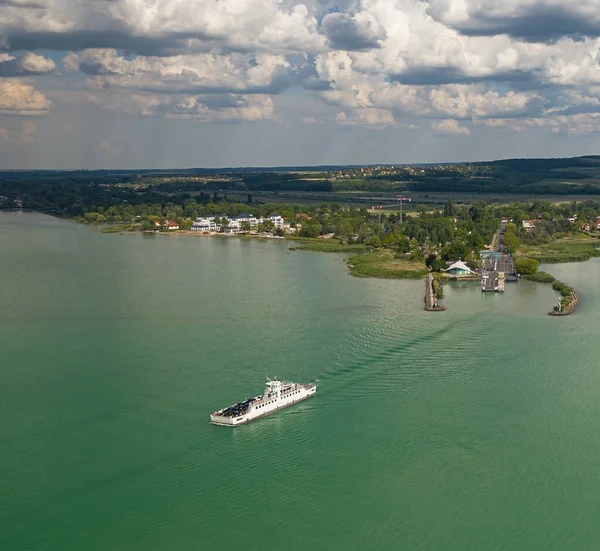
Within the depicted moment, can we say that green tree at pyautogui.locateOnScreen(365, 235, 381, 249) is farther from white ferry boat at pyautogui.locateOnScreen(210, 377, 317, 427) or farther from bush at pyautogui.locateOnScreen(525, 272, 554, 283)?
white ferry boat at pyautogui.locateOnScreen(210, 377, 317, 427)

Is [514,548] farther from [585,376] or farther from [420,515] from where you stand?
[585,376]

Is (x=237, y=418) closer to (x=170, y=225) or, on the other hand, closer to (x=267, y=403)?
(x=267, y=403)

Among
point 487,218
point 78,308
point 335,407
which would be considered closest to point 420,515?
point 335,407

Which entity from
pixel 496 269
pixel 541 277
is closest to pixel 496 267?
pixel 496 269

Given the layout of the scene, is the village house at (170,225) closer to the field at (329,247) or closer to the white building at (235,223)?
the white building at (235,223)

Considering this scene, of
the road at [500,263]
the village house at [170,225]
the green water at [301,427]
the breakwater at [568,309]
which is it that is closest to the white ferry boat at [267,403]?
the green water at [301,427]

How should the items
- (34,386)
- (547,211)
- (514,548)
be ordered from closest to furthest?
(514,548) < (34,386) < (547,211)
